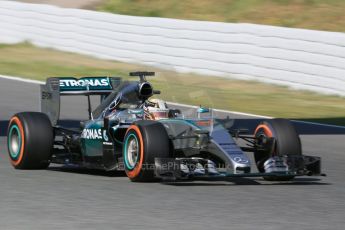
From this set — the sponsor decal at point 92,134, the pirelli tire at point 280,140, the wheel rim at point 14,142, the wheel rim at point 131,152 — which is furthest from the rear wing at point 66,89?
the pirelli tire at point 280,140

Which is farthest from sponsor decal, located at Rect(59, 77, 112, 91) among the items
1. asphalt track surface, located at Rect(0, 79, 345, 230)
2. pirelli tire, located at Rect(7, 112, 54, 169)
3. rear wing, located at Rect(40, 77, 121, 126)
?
asphalt track surface, located at Rect(0, 79, 345, 230)

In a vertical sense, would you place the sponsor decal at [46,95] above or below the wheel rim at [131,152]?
above

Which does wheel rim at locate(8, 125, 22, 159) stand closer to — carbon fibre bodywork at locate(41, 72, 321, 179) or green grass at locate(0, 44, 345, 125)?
carbon fibre bodywork at locate(41, 72, 321, 179)

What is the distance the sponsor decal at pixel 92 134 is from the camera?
11164 mm

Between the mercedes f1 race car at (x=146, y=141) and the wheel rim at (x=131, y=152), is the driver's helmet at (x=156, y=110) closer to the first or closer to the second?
the mercedes f1 race car at (x=146, y=141)

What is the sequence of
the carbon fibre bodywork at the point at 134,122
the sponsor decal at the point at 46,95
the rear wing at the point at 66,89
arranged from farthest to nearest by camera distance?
the sponsor decal at the point at 46,95 < the rear wing at the point at 66,89 < the carbon fibre bodywork at the point at 134,122

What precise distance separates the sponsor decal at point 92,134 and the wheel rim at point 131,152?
669 mm

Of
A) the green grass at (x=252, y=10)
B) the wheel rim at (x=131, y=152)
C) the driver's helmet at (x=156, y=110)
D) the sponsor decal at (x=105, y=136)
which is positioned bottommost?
the wheel rim at (x=131, y=152)

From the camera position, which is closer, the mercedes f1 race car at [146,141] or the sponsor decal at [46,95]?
the mercedes f1 race car at [146,141]

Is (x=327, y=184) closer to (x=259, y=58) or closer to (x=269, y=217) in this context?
(x=269, y=217)

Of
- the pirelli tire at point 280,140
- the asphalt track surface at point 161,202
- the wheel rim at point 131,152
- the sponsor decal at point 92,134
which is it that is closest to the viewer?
the asphalt track surface at point 161,202

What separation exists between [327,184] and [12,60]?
587 inches

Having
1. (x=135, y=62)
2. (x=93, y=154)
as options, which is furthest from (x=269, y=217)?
(x=135, y=62)

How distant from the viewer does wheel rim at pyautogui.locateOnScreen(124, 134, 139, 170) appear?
34.3 feet
